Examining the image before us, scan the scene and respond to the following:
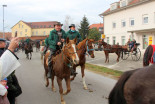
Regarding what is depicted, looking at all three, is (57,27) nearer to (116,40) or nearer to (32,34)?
(116,40)

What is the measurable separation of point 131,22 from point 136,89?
2806 cm

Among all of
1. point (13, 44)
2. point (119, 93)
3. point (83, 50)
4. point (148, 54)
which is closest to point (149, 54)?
point (148, 54)

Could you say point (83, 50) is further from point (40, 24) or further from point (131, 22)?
point (40, 24)

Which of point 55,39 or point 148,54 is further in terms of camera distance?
point 55,39

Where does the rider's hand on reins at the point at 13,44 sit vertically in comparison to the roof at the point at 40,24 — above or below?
below

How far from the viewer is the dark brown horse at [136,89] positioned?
4.64ft

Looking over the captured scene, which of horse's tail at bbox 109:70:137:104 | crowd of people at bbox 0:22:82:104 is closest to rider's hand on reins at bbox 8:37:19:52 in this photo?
crowd of people at bbox 0:22:82:104

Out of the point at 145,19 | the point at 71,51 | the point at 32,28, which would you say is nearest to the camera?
the point at 71,51

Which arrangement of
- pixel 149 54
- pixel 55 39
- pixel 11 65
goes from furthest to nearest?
pixel 55 39, pixel 149 54, pixel 11 65

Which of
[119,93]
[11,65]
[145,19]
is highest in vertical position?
[145,19]

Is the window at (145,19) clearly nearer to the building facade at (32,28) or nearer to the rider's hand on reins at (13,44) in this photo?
the rider's hand on reins at (13,44)

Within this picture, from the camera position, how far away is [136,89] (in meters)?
1.50

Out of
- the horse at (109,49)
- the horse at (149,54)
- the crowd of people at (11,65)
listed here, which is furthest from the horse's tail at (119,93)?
the horse at (109,49)

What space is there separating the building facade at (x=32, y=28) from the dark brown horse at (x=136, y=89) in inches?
3474
